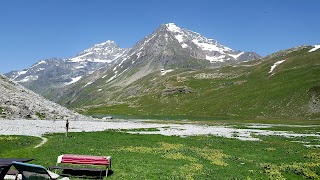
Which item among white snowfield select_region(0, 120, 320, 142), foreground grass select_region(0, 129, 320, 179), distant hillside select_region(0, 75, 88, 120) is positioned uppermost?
distant hillside select_region(0, 75, 88, 120)

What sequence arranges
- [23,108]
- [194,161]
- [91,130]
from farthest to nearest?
1. [23,108]
2. [91,130]
3. [194,161]

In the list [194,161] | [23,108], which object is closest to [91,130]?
[23,108]

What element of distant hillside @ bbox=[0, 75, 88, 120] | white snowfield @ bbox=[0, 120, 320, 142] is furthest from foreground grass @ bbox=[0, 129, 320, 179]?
distant hillside @ bbox=[0, 75, 88, 120]

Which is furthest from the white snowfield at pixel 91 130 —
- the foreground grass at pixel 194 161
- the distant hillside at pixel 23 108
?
the foreground grass at pixel 194 161

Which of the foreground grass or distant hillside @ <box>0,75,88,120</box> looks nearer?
the foreground grass

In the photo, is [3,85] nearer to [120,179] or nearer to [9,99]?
[9,99]

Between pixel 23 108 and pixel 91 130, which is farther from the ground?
pixel 23 108

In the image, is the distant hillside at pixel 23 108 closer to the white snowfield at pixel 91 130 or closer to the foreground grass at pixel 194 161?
the white snowfield at pixel 91 130

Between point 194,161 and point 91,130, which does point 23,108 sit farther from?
point 194,161

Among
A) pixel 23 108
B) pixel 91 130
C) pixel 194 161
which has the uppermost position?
pixel 23 108

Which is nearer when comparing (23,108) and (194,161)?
(194,161)

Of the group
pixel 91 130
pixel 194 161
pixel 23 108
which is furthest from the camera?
pixel 23 108

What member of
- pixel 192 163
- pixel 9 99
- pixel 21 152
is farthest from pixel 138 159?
pixel 9 99

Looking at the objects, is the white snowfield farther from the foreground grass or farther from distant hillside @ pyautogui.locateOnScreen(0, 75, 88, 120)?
the foreground grass
